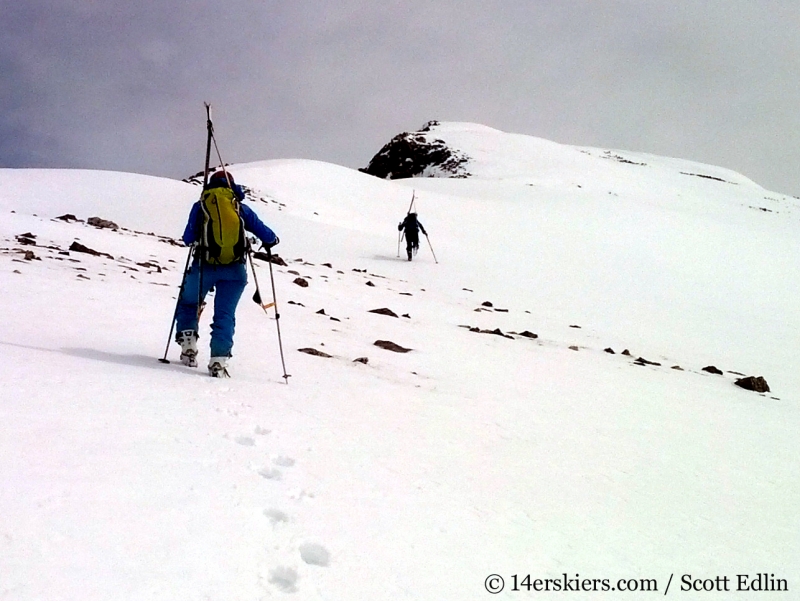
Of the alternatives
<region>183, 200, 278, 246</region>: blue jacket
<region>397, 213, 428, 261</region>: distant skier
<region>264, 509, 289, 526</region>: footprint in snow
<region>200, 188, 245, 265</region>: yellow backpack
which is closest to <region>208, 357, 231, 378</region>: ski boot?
<region>200, 188, 245, 265</region>: yellow backpack

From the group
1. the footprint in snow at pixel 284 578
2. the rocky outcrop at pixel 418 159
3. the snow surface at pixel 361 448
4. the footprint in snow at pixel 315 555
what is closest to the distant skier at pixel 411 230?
the snow surface at pixel 361 448

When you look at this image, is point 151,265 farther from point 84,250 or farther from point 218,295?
point 218,295

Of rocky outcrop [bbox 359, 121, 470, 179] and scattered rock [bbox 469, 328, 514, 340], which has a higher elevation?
rocky outcrop [bbox 359, 121, 470, 179]

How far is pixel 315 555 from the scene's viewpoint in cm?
263

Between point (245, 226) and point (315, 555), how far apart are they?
390 cm

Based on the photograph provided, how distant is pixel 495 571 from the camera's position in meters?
2.73

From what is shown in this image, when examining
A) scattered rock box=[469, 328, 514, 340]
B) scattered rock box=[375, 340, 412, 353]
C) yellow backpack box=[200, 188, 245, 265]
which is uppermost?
yellow backpack box=[200, 188, 245, 265]

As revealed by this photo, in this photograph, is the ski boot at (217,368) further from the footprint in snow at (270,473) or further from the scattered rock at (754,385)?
the scattered rock at (754,385)

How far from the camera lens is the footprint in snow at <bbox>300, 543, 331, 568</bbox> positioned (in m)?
2.58

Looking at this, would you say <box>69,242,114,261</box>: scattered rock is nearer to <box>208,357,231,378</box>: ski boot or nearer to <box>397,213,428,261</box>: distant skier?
<box>208,357,231,378</box>: ski boot

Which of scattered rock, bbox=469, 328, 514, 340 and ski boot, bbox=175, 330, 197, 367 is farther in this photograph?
scattered rock, bbox=469, 328, 514, 340

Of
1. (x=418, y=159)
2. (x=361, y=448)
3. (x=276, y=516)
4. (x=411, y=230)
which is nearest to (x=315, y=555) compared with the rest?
(x=276, y=516)

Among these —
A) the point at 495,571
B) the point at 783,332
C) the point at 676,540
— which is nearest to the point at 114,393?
the point at 495,571

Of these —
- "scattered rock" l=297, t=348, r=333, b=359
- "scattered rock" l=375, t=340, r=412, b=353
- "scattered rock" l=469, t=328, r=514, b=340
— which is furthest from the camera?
"scattered rock" l=469, t=328, r=514, b=340
